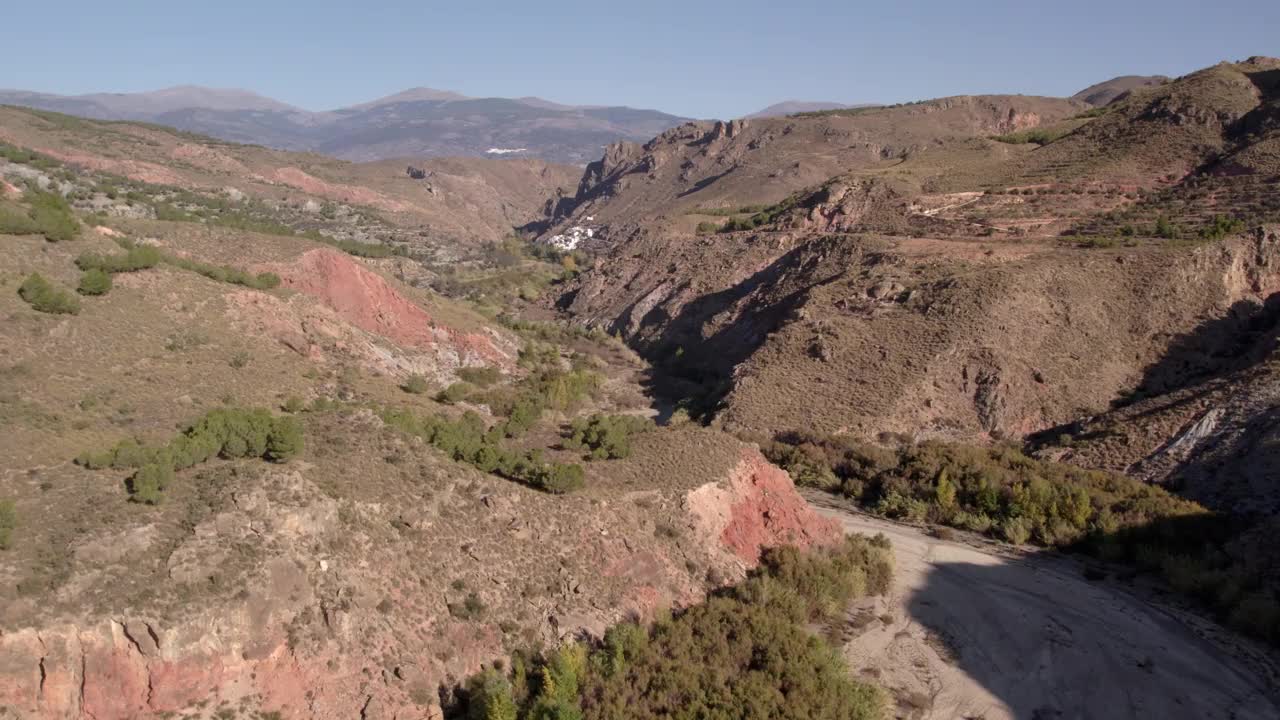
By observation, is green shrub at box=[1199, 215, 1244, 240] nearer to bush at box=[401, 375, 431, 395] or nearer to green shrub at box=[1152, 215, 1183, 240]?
green shrub at box=[1152, 215, 1183, 240]

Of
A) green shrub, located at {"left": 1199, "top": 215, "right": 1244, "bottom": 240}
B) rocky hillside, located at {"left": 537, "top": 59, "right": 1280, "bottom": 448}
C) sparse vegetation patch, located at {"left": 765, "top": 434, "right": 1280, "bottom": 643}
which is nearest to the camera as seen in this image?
sparse vegetation patch, located at {"left": 765, "top": 434, "right": 1280, "bottom": 643}

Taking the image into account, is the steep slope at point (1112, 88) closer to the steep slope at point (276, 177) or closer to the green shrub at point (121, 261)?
the steep slope at point (276, 177)

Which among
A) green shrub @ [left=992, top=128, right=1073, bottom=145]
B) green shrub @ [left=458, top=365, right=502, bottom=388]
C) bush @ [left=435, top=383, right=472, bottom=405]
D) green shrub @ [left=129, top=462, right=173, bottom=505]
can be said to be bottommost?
green shrub @ [left=458, top=365, right=502, bottom=388]

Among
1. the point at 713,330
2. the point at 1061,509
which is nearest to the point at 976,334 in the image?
the point at 1061,509

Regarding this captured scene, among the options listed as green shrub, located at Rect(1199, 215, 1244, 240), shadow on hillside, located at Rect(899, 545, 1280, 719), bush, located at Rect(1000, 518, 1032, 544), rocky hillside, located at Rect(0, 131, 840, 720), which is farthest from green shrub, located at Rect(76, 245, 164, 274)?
green shrub, located at Rect(1199, 215, 1244, 240)

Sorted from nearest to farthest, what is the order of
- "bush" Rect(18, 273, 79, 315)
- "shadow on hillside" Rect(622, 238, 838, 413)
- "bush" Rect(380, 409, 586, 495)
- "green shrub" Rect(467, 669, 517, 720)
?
"green shrub" Rect(467, 669, 517, 720)
"bush" Rect(380, 409, 586, 495)
"bush" Rect(18, 273, 79, 315)
"shadow on hillside" Rect(622, 238, 838, 413)

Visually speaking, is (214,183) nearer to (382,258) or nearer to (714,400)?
(382,258)

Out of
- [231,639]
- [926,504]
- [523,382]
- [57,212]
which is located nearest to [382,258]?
[523,382]

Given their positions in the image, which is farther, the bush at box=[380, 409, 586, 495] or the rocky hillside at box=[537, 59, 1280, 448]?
the rocky hillside at box=[537, 59, 1280, 448]
